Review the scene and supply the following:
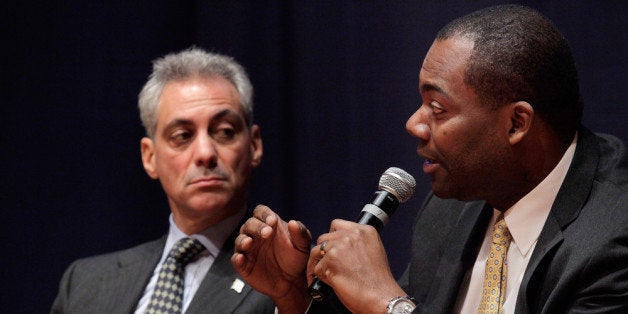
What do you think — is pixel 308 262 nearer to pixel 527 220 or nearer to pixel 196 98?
pixel 527 220

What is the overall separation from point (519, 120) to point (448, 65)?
20 cm

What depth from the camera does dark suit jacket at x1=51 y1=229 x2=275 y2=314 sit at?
2.59 m

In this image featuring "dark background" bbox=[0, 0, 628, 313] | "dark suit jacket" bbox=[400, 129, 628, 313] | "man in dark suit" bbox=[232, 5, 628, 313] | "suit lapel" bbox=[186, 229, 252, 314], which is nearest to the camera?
"dark suit jacket" bbox=[400, 129, 628, 313]

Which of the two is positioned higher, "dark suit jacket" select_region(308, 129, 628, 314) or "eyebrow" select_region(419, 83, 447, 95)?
"eyebrow" select_region(419, 83, 447, 95)

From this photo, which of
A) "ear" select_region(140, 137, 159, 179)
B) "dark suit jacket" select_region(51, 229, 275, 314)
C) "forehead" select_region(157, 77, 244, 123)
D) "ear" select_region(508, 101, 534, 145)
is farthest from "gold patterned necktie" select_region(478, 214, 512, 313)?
"ear" select_region(140, 137, 159, 179)

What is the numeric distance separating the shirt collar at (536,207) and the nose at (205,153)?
41.6 inches

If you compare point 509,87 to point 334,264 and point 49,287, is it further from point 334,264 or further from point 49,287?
point 49,287

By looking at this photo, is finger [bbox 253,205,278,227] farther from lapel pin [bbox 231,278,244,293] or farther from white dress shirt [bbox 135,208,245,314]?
white dress shirt [bbox 135,208,245,314]

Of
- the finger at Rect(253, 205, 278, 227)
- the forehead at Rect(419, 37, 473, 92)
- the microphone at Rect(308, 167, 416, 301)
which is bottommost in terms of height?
the finger at Rect(253, 205, 278, 227)

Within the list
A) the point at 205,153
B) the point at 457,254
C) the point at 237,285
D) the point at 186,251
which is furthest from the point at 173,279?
the point at 457,254

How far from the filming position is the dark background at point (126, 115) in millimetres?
3123

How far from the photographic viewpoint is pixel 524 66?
1.98 metres

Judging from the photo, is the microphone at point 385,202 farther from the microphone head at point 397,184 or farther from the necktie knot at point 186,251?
the necktie knot at point 186,251

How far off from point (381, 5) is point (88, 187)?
1.36m
